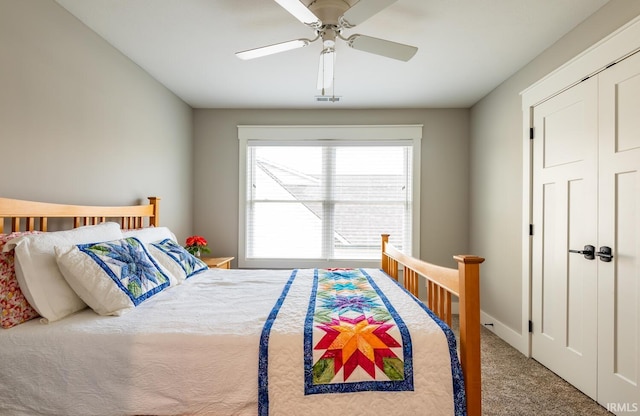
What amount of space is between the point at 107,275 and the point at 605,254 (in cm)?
277

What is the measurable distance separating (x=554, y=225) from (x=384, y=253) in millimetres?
1308

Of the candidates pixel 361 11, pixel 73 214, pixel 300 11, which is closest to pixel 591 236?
pixel 361 11

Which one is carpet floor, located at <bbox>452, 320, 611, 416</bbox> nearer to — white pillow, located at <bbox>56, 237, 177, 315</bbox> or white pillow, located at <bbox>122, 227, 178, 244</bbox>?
white pillow, located at <bbox>56, 237, 177, 315</bbox>

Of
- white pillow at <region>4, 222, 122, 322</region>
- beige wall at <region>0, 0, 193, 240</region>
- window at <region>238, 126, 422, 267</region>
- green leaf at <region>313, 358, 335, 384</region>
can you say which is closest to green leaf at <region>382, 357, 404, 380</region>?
green leaf at <region>313, 358, 335, 384</region>

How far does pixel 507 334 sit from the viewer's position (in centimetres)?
317

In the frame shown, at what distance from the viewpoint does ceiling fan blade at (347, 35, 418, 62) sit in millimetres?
1975

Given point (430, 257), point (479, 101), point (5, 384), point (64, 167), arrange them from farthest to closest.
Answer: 1. point (430, 257)
2. point (479, 101)
3. point (64, 167)
4. point (5, 384)

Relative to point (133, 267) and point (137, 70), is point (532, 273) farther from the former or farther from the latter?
point (137, 70)

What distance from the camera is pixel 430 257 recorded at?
408 cm

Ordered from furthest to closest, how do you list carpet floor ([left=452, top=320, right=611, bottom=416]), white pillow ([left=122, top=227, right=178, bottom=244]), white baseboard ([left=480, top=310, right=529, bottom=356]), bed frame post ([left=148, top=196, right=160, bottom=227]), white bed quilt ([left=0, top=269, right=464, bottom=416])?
bed frame post ([left=148, top=196, right=160, bottom=227]) < white baseboard ([left=480, top=310, right=529, bottom=356]) < white pillow ([left=122, top=227, right=178, bottom=244]) < carpet floor ([left=452, top=320, right=611, bottom=416]) < white bed quilt ([left=0, top=269, right=464, bottom=416])

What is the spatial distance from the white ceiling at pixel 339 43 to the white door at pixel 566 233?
567 mm

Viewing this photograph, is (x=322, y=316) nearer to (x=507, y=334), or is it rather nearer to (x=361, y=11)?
(x=361, y=11)

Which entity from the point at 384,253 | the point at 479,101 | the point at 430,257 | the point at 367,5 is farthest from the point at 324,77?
the point at 430,257

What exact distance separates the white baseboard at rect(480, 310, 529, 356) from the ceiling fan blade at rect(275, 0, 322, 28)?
289 centimetres
